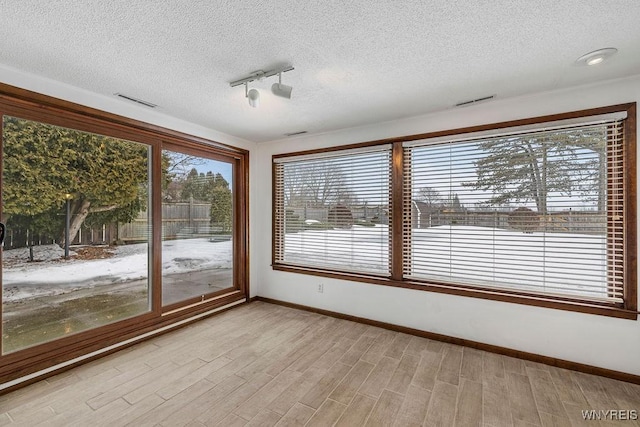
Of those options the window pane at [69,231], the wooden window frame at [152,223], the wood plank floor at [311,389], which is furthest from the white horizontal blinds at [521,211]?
the window pane at [69,231]

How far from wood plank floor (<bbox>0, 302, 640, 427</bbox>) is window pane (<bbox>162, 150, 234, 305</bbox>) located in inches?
31.1

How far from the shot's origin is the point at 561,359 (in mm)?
2525

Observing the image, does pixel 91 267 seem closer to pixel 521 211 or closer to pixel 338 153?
pixel 338 153

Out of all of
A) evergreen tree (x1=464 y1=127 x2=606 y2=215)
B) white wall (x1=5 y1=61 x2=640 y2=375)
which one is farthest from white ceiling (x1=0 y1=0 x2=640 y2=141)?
evergreen tree (x1=464 y1=127 x2=606 y2=215)

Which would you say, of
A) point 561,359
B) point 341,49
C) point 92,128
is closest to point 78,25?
point 92,128

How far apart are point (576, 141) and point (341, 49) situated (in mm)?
2296

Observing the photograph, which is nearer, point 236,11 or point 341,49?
A: point 236,11

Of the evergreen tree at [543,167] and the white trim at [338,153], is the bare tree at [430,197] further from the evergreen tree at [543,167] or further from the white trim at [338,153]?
the white trim at [338,153]

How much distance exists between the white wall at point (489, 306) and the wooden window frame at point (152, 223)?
0.72 m

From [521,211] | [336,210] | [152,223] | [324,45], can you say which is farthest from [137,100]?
[521,211]

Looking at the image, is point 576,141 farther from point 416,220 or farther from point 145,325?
point 145,325

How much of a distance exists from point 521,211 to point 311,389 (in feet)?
8.33

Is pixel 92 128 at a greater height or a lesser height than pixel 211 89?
lesser

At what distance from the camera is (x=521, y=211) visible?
107 inches
